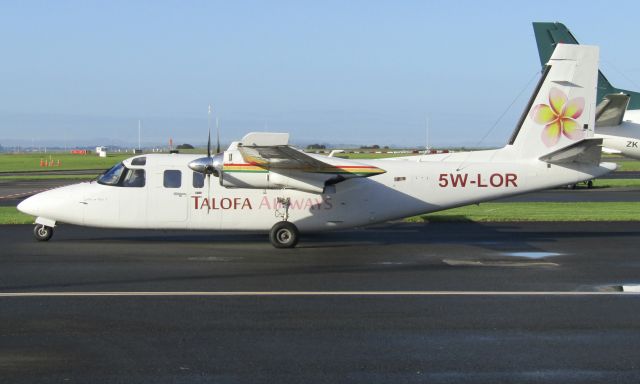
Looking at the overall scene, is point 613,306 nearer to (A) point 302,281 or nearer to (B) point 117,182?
(A) point 302,281

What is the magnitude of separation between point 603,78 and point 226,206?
26.5 metres

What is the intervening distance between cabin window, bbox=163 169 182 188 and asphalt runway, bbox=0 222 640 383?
1.65 metres

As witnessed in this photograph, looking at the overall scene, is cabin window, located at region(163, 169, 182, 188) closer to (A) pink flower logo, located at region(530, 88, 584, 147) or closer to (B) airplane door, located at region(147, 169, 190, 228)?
(B) airplane door, located at region(147, 169, 190, 228)

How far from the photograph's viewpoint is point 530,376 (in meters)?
7.66

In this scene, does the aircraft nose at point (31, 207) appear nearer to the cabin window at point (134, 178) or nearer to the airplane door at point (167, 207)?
the cabin window at point (134, 178)

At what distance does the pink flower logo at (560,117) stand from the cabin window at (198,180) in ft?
28.4

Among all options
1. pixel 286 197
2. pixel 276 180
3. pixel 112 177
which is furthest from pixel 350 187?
pixel 112 177

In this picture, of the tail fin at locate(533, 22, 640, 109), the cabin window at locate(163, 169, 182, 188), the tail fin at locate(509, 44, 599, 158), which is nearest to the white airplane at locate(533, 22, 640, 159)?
the tail fin at locate(533, 22, 640, 109)

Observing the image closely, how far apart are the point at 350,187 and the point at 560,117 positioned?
5.58 metres

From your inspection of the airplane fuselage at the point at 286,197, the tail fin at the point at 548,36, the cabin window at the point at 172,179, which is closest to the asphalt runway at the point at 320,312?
the airplane fuselage at the point at 286,197

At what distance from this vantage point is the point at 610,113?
33594 millimetres

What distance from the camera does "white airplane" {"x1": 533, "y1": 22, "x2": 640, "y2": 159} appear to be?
32875mm

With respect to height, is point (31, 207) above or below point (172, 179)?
below

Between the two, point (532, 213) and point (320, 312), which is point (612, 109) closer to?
point (532, 213)
